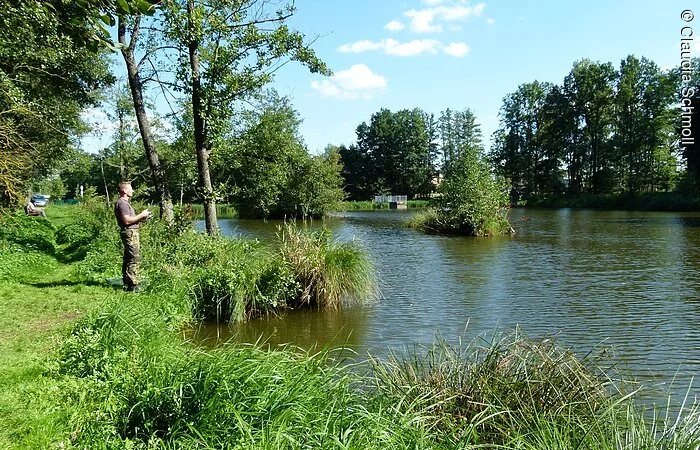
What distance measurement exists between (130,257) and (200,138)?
16.0 ft

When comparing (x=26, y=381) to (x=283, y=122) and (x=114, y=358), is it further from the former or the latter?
(x=283, y=122)

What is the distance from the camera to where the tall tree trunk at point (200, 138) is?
12.6m

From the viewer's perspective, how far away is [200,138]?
13.0 m

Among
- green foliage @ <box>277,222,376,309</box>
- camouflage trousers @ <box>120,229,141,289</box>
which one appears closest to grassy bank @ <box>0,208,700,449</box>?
camouflage trousers @ <box>120,229,141,289</box>

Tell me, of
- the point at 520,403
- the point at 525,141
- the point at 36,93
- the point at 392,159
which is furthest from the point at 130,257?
the point at 392,159

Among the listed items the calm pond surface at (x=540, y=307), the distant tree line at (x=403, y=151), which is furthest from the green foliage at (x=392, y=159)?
the calm pond surface at (x=540, y=307)

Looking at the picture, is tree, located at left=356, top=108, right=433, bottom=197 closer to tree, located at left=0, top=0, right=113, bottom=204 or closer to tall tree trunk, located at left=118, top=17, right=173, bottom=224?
tree, located at left=0, top=0, right=113, bottom=204

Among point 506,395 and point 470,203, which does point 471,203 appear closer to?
point 470,203

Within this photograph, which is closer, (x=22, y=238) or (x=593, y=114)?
(x=22, y=238)

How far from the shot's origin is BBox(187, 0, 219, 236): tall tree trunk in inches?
495

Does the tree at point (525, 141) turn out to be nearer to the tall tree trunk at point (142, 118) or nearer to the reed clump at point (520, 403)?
the tall tree trunk at point (142, 118)

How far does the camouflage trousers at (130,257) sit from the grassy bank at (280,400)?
2703mm

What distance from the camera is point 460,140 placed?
91.4 metres

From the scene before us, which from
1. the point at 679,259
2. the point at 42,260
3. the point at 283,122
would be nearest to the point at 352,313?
the point at 42,260
